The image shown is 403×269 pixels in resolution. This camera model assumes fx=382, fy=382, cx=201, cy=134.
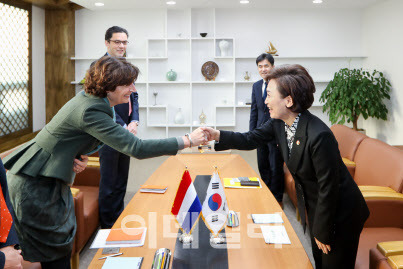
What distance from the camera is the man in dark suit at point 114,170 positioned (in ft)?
10.2

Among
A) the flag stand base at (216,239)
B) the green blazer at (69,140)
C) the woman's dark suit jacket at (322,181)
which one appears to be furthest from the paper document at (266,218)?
the green blazer at (69,140)

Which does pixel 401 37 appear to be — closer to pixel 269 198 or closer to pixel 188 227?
pixel 269 198

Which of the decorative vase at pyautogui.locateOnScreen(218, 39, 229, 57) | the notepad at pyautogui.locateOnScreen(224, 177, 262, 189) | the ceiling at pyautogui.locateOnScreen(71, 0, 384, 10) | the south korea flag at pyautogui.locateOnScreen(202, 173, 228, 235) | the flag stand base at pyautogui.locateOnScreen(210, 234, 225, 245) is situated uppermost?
the ceiling at pyautogui.locateOnScreen(71, 0, 384, 10)

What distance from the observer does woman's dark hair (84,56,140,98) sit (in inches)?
67.8

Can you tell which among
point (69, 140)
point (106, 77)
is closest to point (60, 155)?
point (69, 140)

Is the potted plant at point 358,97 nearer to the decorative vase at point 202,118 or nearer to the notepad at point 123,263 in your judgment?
the decorative vase at point 202,118

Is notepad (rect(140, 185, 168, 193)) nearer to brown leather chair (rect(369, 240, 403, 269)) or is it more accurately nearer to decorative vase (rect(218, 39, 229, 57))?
brown leather chair (rect(369, 240, 403, 269))

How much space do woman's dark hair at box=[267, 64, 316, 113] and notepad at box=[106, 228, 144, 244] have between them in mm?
917

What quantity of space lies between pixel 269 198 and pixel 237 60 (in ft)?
16.5

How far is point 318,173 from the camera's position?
5.42 feet

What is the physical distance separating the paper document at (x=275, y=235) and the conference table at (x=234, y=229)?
2cm

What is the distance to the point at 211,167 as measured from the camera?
10.4 feet

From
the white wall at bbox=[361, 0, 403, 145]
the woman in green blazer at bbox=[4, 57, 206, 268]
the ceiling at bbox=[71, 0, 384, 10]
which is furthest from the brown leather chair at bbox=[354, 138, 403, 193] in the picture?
the ceiling at bbox=[71, 0, 384, 10]

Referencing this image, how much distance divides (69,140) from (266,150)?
268 cm
